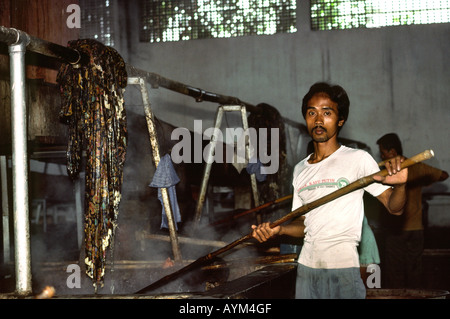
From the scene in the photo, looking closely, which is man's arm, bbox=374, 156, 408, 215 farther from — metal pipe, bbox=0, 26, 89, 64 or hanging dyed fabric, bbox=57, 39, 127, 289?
metal pipe, bbox=0, 26, 89, 64

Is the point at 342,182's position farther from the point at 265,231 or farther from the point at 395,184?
the point at 265,231

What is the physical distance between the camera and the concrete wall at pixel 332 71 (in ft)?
37.9

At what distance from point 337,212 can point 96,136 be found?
1844 millimetres

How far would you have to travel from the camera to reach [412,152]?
37.9ft

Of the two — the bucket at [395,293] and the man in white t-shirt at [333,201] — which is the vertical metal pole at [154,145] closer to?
the man in white t-shirt at [333,201]

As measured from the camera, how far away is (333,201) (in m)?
3.12

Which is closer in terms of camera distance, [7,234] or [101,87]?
[101,87]

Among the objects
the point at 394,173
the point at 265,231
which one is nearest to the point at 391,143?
the point at 265,231

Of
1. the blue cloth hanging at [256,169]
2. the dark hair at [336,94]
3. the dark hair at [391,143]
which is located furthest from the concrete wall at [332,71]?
the dark hair at [336,94]

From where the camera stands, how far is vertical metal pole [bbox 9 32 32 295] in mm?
3008

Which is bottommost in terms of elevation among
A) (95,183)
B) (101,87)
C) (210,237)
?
(210,237)
